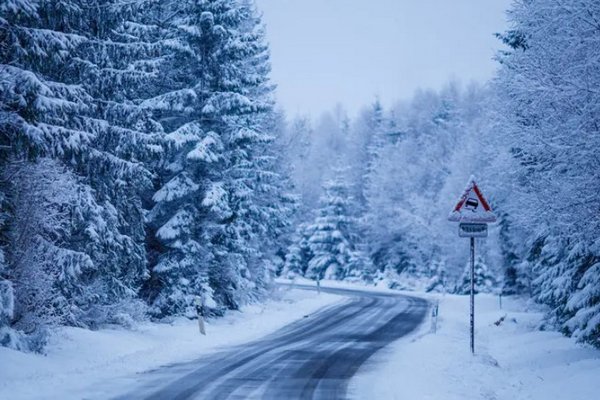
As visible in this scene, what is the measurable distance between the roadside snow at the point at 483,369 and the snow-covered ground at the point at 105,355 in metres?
4.42

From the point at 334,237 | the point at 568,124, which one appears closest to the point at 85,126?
the point at 568,124

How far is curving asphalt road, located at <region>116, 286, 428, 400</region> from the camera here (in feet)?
32.7

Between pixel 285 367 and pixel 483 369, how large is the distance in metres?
4.13

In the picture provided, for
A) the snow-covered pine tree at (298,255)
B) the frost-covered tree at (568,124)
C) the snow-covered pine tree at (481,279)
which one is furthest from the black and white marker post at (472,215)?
the snow-covered pine tree at (298,255)

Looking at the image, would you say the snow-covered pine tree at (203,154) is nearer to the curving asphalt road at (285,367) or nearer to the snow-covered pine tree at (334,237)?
the curving asphalt road at (285,367)

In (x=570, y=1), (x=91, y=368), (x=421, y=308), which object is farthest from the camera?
(x=421, y=308)

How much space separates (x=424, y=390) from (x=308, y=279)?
50.6 m

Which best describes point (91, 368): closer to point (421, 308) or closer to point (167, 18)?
point (167, 18)

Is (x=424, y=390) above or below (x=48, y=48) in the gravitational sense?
below

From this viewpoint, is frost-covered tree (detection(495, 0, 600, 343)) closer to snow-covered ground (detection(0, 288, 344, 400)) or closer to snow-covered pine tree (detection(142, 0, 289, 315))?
snow-covered ground (detection(0, 288, 344, 400))

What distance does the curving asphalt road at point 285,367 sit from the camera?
995cm

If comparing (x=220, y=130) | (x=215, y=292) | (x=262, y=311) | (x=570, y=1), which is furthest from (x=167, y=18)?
(x=570, y=1)

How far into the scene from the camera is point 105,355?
13789 mm

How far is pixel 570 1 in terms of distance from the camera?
32.9 ft
